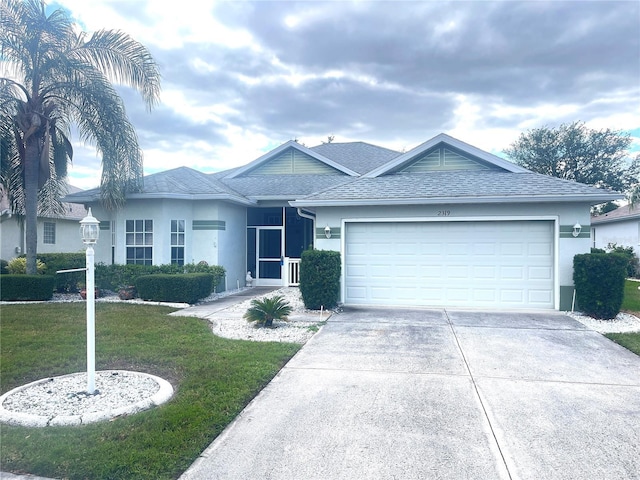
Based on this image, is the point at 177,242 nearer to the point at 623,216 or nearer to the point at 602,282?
the point at 602,282

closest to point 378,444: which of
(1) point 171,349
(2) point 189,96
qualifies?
(1) point 171,349

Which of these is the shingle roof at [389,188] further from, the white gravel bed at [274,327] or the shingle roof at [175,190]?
the white gravel bed at [274,327]

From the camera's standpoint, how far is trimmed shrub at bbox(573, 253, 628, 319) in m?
9.57

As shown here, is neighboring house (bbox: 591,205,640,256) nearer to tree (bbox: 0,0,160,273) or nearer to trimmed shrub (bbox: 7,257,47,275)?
tree (bbox: 0,0,160,273)

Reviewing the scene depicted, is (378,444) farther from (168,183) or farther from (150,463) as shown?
(168,183)

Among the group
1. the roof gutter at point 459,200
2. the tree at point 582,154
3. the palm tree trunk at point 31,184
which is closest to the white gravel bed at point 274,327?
the roof gutter at point 459,200

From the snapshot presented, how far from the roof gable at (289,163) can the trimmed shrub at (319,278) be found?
7.50 metres

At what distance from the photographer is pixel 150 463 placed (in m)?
3.44

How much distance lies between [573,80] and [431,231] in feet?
41.8

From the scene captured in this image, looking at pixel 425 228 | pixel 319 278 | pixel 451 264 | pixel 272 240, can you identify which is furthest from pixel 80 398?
→ pixel 272 240

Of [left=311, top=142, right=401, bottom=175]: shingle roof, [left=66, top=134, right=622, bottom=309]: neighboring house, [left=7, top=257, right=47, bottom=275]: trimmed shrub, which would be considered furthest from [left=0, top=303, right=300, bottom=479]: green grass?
[left=311, top=142, right=401, bottom=175]: shingle roof

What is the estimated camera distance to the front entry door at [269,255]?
1628 cm

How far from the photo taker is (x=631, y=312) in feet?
35.9

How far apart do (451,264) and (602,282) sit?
11.0ft
